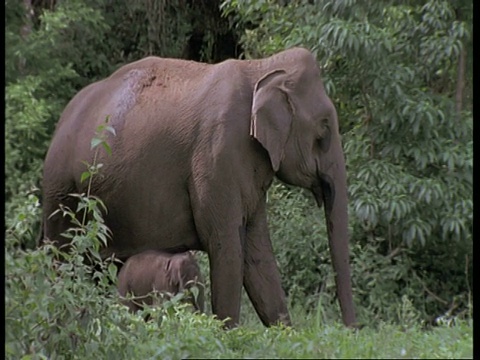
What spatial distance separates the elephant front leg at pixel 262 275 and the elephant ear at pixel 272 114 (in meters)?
0.67

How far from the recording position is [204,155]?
26.5ft

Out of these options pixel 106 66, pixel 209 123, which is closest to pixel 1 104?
pixel 209 123

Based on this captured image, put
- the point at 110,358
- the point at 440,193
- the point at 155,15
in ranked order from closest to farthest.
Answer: the point at 110,358 → the point at 440,193 → the point at 155,15

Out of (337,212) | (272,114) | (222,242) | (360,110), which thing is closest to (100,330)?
(222,242)

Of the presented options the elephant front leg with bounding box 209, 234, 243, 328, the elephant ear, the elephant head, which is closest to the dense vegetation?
the elephant head

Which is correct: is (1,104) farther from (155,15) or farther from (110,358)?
(155,15)

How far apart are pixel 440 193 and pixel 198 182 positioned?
278cm

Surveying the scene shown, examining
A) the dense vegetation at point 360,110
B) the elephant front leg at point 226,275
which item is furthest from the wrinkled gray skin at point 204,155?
the dense vegetation at point 360,110

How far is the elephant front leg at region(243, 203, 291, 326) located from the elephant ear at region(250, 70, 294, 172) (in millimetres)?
→ 670

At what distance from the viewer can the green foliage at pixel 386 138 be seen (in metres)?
10.2

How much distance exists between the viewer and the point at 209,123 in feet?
26.5

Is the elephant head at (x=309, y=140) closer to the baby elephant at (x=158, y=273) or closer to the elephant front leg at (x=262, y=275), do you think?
the elephant front leg at (x=262, y=275)

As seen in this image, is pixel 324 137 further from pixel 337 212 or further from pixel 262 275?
pixel 262 275

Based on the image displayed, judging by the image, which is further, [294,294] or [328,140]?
[294,294]
